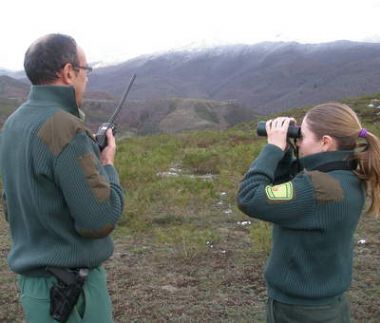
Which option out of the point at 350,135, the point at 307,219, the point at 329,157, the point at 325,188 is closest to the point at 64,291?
the point at 307,219

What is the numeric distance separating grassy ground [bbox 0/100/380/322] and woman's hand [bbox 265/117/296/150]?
208 centimetres

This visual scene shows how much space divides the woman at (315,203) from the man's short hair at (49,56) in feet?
3.14

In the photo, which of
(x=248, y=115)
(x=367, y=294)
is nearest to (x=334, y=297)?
(x=367, y=294)

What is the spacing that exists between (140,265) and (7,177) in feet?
10.4

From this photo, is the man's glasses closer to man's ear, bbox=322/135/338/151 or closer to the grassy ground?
man's ear, bbox=322/135/338/151

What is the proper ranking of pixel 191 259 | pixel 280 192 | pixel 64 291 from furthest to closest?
pixel 191 259 → pixel 280 192 → pixel 64 291

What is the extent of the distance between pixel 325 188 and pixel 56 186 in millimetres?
1155

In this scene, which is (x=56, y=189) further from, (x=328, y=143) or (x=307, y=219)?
(x=328, y=143)

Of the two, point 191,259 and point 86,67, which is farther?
point 191,259

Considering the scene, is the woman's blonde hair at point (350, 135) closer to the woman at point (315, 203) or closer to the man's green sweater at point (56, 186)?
the woman at point (315, 203)

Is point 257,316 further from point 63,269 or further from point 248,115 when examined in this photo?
point 248,115

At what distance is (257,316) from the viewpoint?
430cm

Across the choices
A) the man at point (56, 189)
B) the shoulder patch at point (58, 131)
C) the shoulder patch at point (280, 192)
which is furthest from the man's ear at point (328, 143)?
the shoulder patch at point (58, 131)

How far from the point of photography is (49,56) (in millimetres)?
2338
